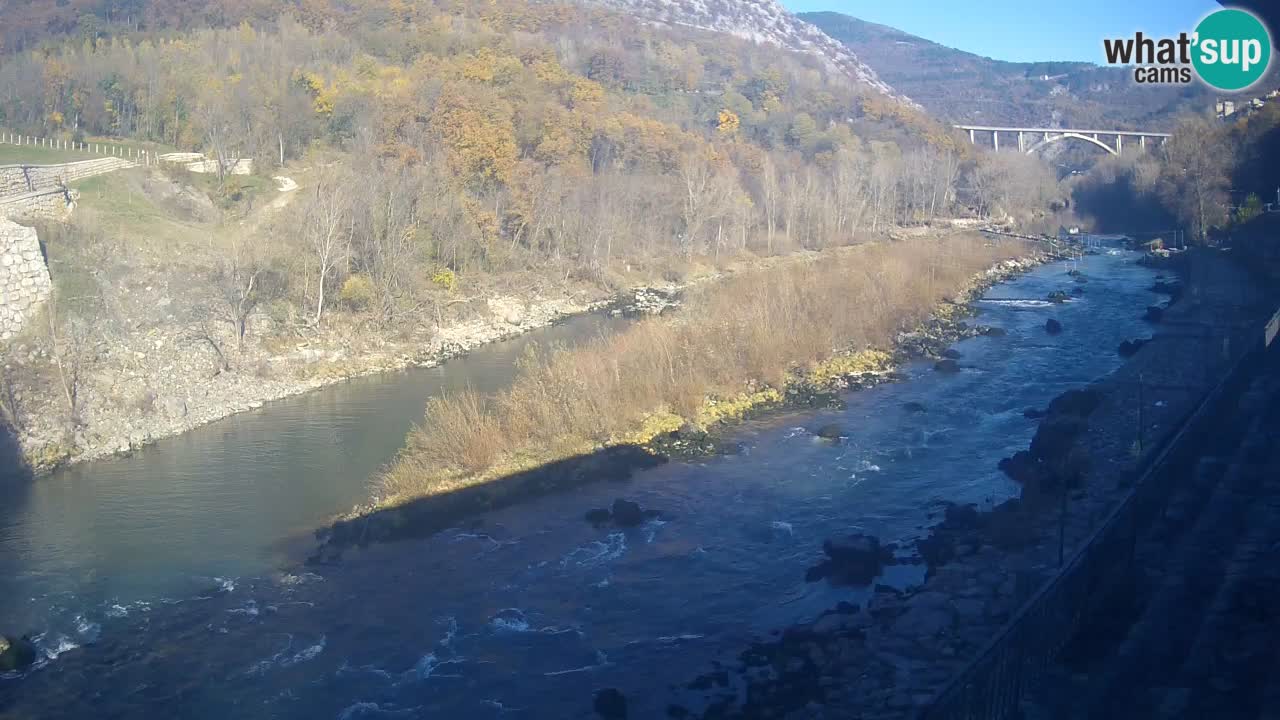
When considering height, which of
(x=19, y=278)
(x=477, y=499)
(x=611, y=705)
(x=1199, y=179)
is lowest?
(x=611, y=705)

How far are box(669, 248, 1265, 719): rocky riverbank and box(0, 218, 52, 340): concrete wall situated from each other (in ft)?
46.0

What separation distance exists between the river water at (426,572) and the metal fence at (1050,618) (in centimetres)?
206

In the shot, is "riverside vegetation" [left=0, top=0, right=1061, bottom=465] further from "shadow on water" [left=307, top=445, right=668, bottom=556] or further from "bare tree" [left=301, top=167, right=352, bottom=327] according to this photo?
"shadow on water" [left=307, top=445, right=668, bottom=556]

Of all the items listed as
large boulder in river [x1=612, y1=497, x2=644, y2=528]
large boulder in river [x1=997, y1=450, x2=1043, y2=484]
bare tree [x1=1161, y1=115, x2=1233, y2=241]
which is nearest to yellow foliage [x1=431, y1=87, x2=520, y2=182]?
large boulder in river [x1=612, y1=497, x2=644, y2=528]

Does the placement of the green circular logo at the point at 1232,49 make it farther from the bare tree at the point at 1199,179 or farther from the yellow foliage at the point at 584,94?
the yellow foliage at the point at 584,94

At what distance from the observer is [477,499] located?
11305 millimetres

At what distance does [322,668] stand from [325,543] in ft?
8.83

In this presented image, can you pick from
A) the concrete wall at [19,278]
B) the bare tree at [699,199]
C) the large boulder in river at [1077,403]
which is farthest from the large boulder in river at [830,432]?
the bare tree at [699,199]

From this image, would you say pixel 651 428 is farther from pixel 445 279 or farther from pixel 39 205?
pixel 39 205

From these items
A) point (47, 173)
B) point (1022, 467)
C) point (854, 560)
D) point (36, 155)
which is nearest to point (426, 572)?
point (854, 560)

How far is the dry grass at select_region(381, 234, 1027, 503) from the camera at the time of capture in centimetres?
1233

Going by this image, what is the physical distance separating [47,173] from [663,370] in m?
15.6

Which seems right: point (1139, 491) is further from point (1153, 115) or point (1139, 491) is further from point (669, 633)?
point (1153, 115)

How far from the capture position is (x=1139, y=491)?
7.78 metres
